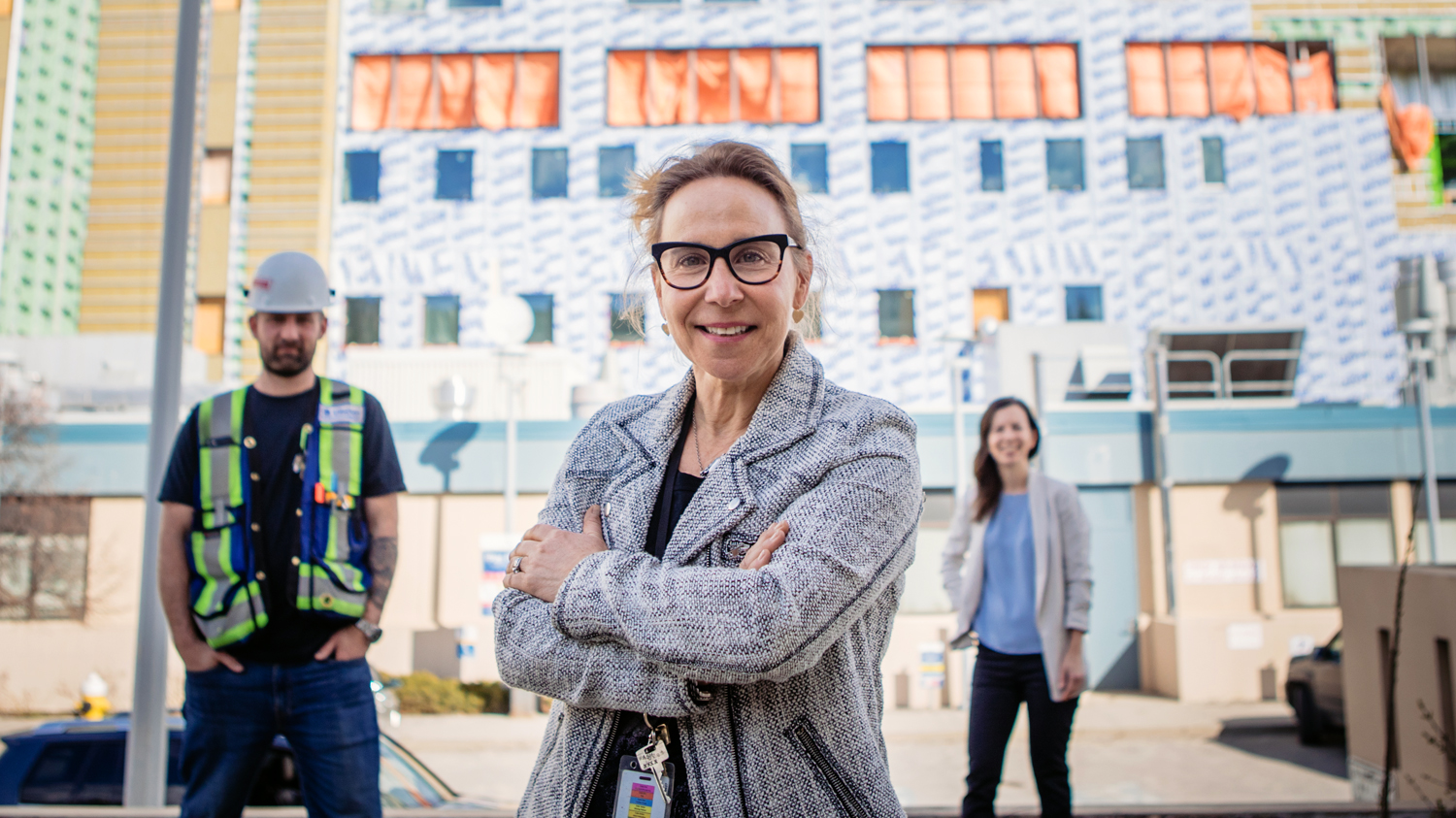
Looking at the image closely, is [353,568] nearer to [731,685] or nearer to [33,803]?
[731,685]

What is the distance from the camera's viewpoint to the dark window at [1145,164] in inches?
409

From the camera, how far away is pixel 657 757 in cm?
86

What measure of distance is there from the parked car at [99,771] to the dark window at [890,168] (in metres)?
8.50

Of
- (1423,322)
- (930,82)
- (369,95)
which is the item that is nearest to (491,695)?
(369,95)

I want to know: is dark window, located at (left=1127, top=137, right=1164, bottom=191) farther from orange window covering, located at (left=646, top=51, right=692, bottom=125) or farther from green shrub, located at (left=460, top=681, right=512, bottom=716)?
green shrub, located at (left=460, top=681, right=512, bottom=716)

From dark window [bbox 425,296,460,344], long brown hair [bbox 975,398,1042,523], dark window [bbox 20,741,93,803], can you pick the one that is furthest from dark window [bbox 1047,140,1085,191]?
dark window [bbox 20,741,93,803]

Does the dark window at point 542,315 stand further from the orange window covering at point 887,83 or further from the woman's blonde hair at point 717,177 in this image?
the woman's blonde hair at point 717,177

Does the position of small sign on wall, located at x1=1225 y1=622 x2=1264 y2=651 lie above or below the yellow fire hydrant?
above

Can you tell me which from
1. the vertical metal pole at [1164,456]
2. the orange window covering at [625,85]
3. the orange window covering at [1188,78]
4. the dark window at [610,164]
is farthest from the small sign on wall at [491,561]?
the orange window covering at [1188,78]

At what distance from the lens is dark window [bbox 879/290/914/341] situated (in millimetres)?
10336

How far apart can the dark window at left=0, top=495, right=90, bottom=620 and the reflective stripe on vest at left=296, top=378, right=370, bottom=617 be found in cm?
625

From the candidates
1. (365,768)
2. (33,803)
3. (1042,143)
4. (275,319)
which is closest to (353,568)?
(365,768)

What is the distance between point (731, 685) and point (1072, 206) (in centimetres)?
1083

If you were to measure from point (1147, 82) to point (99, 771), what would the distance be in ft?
35.5
